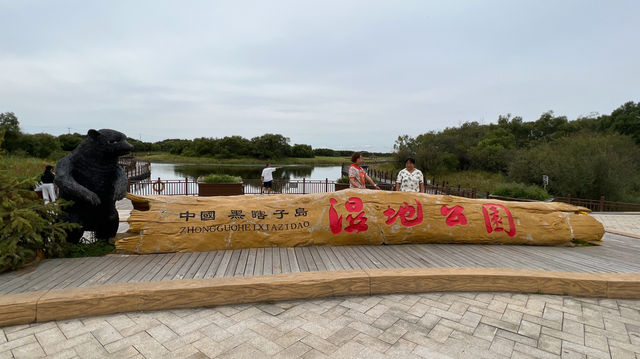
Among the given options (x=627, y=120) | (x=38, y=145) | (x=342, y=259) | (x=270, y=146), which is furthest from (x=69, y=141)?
(x=627, y=120)

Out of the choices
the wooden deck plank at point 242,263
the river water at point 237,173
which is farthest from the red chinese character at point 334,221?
the river water at point 237,173

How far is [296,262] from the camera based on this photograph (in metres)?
3.90

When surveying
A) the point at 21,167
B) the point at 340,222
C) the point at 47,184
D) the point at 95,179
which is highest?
the point at 95,179

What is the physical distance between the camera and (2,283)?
10.3 ft

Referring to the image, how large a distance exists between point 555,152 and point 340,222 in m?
22.4

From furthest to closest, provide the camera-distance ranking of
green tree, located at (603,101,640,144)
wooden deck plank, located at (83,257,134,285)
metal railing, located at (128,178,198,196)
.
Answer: green tree, located at (603,101,640,144), metal railing, located at (128,178,198,196), wooden deck plank, located at (83,257,134,285)

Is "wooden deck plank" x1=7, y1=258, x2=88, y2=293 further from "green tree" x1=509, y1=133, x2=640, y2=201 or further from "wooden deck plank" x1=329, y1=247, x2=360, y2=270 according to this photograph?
"green tree" x1=509, y1=133, x2=640, y2=201

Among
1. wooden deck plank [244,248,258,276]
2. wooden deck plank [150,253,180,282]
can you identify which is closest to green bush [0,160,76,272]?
wooden deck plank [150,253,180,282]

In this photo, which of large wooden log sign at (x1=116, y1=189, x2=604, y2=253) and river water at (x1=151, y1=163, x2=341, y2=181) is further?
river water at (x1=151, y1=163, x2=341, y2=181)

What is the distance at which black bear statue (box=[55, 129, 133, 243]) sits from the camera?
4.07 m

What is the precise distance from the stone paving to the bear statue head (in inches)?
94.5

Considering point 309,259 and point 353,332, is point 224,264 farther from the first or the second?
point 353,332

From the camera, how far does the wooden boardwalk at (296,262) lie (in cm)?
334

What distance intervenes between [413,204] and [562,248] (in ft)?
9.20
